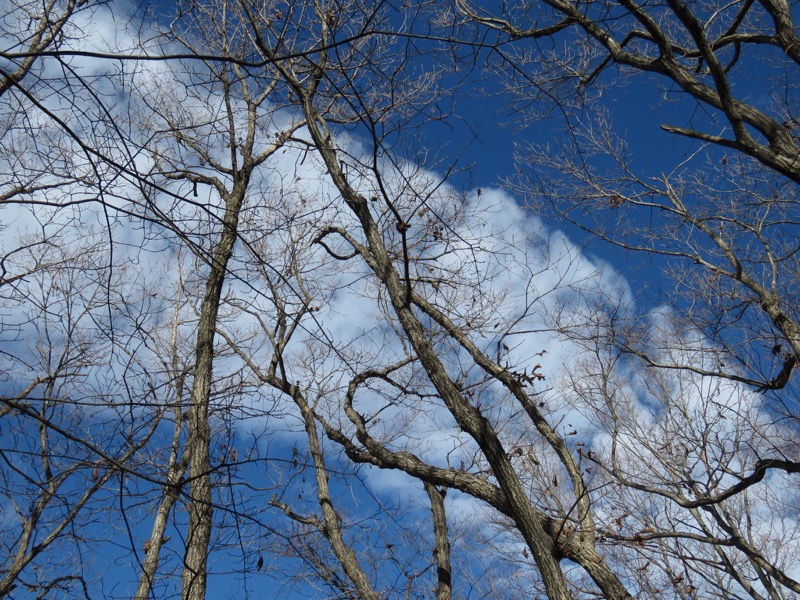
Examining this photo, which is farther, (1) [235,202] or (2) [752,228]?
(2) [752,228]

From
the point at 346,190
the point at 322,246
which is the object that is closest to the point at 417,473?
the point at 346,190

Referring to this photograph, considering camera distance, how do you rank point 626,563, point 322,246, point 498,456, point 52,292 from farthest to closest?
point 626,563 < point 52,292 < point 322,246 < point 498,456

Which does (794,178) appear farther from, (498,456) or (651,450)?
(651,450)

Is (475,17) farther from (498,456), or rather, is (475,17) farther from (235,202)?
(498,456)

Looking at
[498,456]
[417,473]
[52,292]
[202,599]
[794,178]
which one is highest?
[52,292]

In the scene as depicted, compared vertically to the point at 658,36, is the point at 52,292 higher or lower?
higher

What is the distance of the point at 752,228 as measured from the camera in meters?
8.70

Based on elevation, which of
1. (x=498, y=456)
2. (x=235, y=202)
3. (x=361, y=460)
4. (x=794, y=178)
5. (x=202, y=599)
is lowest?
(x=202, y=599)

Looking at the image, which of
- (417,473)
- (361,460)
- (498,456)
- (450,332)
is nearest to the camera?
(498,456)

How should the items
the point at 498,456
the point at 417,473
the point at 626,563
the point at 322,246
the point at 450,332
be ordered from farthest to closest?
the point at 626,563 → the point at 322,246 → the point at 450,332 → the point at 417,473 → the point at 498,456

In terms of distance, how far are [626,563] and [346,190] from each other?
950 cm

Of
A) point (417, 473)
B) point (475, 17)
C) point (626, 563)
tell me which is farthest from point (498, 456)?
point (626, 563)

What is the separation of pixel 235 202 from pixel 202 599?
3.42 meters

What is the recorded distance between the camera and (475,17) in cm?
518
